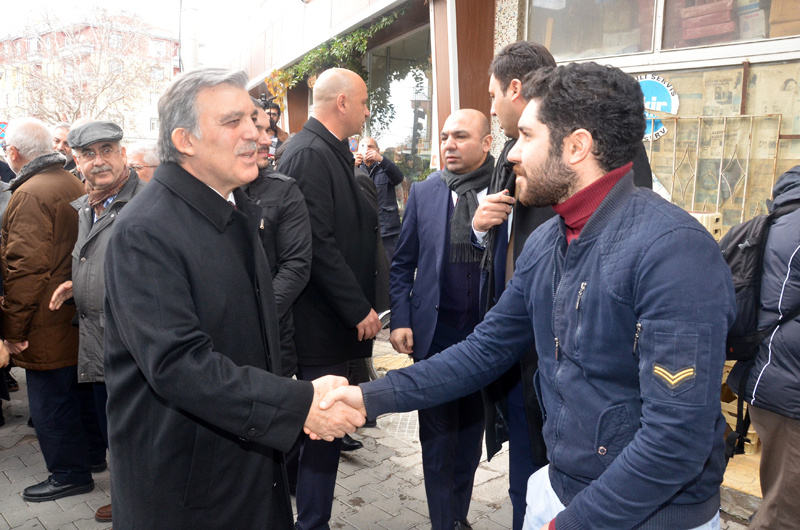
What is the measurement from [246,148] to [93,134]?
2154mm

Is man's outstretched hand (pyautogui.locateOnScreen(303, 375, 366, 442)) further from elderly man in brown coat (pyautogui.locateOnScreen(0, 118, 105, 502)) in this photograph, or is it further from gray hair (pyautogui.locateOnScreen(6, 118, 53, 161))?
gray hair (pyautogui.locateOnScreen(6, 118, 53, 161))

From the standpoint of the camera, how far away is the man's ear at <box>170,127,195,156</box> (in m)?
2.10

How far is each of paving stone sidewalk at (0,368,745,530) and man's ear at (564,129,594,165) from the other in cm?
267

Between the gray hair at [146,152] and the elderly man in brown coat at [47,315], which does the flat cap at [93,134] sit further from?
the gray hair at [146,152]

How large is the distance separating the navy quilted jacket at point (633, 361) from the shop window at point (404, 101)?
8353 mm

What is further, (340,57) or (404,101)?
(340,57)

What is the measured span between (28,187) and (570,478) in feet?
12.4

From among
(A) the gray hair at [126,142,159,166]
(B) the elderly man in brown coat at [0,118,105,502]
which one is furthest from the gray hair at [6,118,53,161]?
(A) the gray hair at [126,142,159,166]

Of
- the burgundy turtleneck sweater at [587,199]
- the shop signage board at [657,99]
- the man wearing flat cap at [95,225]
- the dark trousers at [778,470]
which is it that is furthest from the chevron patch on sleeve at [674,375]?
the shop signage board at [657,99]

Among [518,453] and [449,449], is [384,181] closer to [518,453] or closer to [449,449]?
[449,449]

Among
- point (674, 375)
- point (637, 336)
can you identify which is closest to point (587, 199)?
point (637, 336)

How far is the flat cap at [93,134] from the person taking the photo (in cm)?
381

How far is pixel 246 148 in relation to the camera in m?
2.19

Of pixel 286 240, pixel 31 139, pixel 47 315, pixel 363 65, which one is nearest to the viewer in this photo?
pixel 286 240
